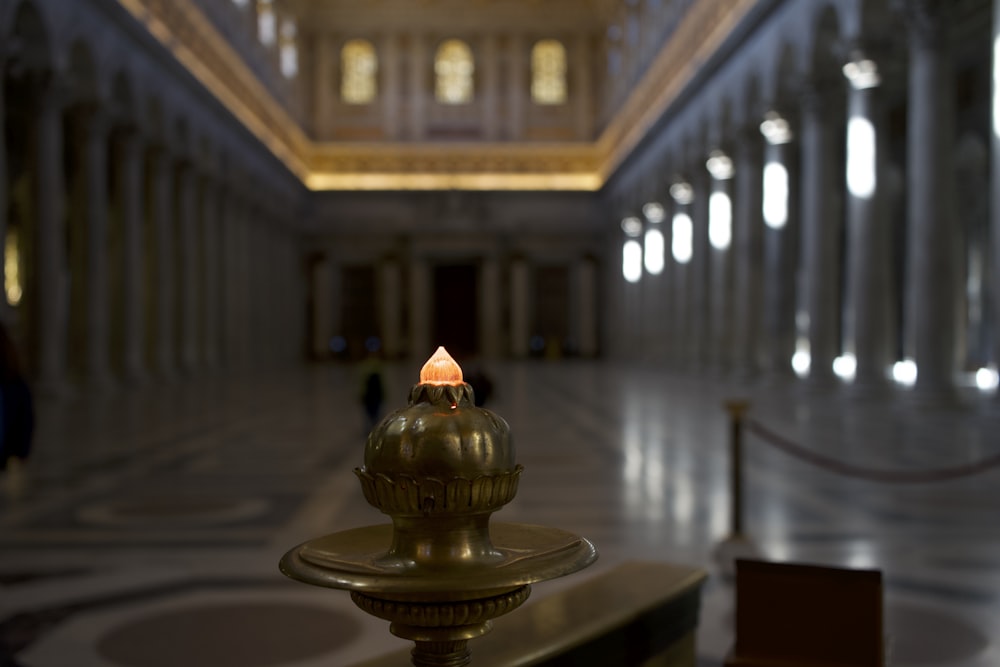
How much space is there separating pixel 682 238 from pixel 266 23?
18.6 metres

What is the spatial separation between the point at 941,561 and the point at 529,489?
3.52 m

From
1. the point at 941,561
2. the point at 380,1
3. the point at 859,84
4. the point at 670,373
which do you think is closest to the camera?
the point at 941,561

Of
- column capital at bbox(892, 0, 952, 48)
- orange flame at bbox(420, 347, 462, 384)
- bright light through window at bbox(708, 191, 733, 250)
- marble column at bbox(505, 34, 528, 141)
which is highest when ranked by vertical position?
marble column at bbox(505, 34, 528, 141)

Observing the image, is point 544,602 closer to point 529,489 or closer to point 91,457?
point 529,489

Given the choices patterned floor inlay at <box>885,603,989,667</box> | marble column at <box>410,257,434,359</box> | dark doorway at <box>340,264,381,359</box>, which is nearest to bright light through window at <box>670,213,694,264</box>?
marble column at <box>410,257,434,359</box>

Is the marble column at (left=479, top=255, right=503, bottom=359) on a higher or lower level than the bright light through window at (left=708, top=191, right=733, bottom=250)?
lower

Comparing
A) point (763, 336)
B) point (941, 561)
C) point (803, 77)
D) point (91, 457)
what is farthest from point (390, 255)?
point (941, 561)

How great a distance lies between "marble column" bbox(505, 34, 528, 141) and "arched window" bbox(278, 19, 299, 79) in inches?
385

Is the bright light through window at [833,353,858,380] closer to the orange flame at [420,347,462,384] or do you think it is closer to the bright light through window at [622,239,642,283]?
the bright light through window at [622,239,642,283]

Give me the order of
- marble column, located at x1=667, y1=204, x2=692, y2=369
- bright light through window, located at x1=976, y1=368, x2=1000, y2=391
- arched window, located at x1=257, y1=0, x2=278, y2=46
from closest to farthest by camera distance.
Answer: bright light through window, located at x1=976, y1=368, x2=1000, y2=391, marble column, located at x1=667, y1=204, x2=692, y2=369, arched window, located at x1=257, y1=0, x2=278, y2=46

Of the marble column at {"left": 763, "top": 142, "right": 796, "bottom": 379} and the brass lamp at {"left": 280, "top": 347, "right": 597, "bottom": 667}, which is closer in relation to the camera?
the brass lamp at {"left": 280, "top": 347, "right": 597, "bottom": 667}

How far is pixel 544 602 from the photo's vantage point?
10.9 feet

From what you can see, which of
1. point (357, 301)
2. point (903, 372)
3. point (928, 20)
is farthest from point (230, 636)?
point (357, 301)

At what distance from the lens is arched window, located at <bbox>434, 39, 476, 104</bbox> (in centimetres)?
4862
